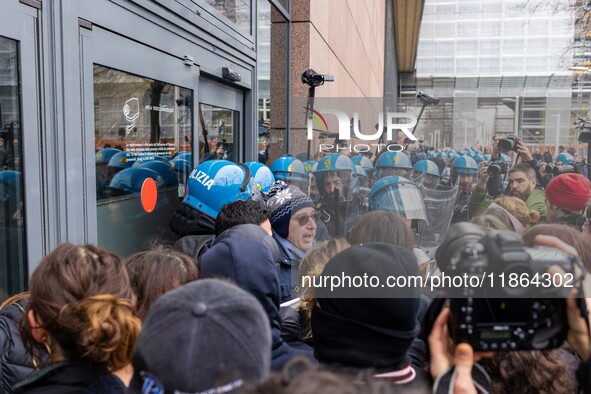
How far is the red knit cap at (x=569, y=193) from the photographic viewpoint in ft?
12.8

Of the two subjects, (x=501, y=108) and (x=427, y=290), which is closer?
(x=427, y=290)

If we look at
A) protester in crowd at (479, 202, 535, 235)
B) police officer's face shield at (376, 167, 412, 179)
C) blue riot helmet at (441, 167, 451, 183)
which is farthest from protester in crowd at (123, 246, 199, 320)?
blue riot helmet at (441, 167, 451, 183)

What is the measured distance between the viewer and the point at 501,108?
20.5 feet

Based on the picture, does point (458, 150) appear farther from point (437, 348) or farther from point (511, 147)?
point (437, 348)

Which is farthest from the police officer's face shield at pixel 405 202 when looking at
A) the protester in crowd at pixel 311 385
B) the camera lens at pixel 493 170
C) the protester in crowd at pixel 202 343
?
the protester in crowd at pixel 311 385

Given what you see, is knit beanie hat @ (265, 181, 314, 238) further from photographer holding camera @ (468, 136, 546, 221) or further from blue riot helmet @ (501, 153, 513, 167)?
blue riot helmet @ (501, 153, 513, 167)

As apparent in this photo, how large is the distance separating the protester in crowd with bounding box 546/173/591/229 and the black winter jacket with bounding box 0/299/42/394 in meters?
3.33

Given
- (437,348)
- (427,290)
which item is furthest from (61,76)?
(437,348)

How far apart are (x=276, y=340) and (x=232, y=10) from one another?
14.1 feet

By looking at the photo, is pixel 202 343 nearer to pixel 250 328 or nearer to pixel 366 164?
pixel 250 328

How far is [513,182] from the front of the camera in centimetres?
441

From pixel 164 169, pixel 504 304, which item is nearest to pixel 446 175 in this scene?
pixel 164 169

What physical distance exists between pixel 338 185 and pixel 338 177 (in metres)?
0.08

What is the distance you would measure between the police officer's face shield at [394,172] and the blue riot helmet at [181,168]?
5.28 ft
